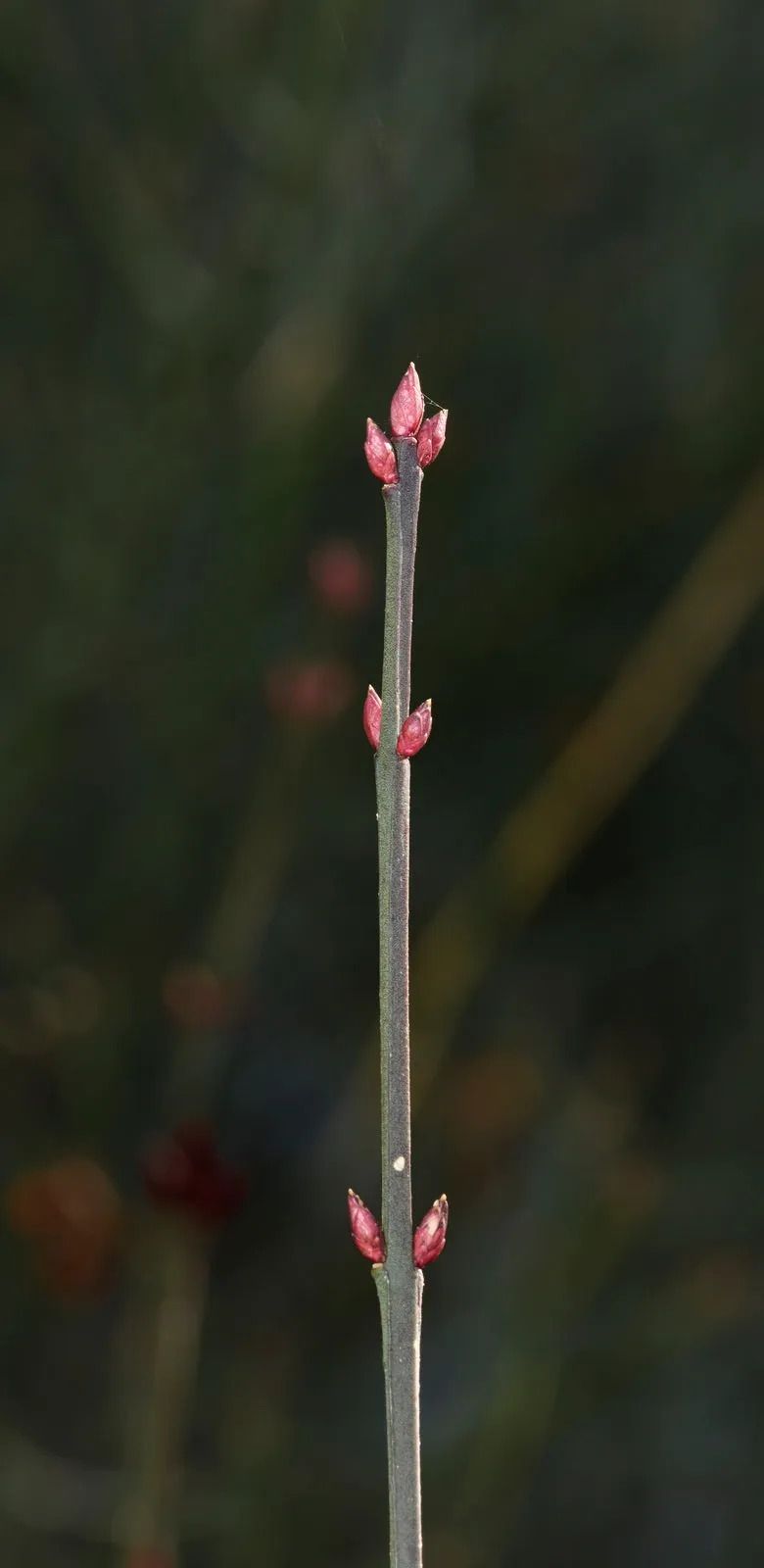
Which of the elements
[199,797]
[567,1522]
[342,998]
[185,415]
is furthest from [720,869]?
[185,415]

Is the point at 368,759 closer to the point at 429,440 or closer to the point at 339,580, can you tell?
the point at 339,580

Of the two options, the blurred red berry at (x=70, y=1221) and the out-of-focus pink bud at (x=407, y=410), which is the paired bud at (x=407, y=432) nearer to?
the out-of-focus pink bud at (x=407, y=410)

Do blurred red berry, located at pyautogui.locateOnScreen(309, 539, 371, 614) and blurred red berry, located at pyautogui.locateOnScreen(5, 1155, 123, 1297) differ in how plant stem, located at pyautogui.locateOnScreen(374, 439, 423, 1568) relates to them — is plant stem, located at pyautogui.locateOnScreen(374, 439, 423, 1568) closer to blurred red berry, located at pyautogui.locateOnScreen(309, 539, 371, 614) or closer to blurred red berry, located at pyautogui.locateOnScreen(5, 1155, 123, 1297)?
blurred red berry, located at pyautogui.locateOnScreen(309, 539, 371, 614)

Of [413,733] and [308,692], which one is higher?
[308,692]

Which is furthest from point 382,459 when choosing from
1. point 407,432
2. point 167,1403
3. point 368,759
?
point 368,759

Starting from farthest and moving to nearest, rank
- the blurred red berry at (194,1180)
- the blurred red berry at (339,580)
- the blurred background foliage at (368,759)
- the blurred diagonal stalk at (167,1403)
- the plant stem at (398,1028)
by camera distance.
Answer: the blurred background foliage at (368,759) < the blurred red berry at (339,580) < the blurred red berry at (194,1180) < the blurred diagonal stalk at (167,1403) < the plant stem at (398,1028)

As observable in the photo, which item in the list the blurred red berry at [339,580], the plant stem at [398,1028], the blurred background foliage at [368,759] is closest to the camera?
the plant stem at [398,1028]

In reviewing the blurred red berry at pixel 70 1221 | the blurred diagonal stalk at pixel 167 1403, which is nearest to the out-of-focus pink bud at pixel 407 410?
the blurred diagonal stalk at pixel 167 1403

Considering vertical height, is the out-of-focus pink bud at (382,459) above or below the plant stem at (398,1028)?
above
